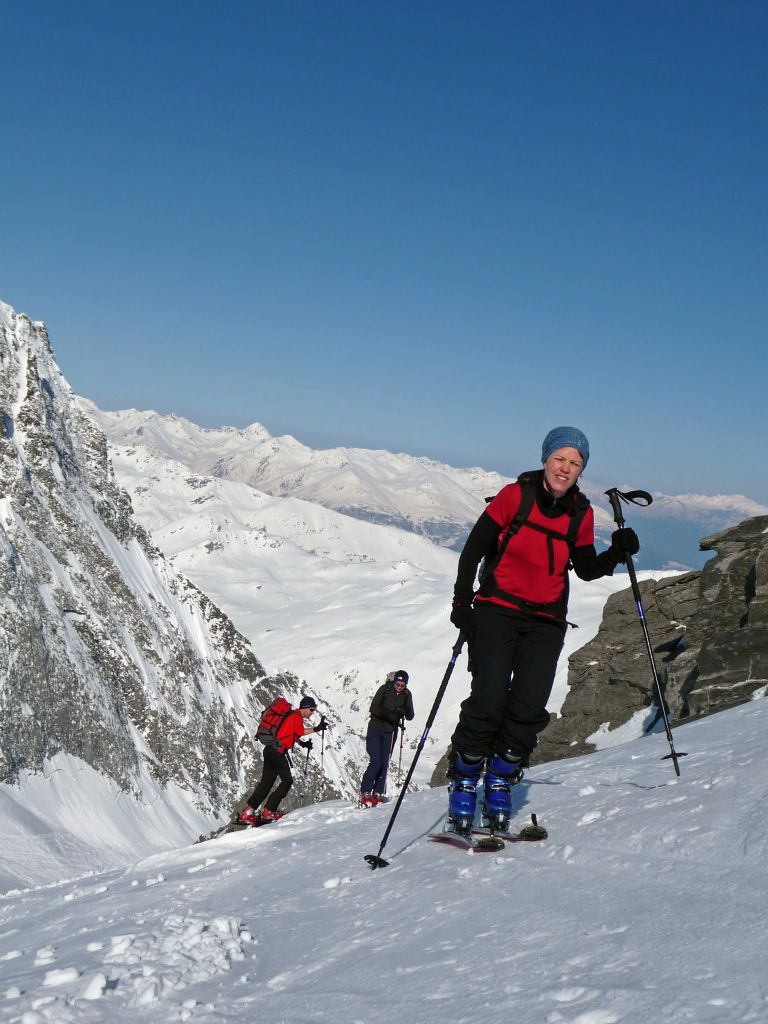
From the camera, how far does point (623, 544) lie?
7.90 meters

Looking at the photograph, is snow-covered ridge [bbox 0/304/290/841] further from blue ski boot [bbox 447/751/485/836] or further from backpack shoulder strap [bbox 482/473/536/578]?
backpack shoulder strap [bbox 482/473/536/578]

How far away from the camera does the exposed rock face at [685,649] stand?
63.5 feet

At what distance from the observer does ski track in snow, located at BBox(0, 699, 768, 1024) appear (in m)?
4.09

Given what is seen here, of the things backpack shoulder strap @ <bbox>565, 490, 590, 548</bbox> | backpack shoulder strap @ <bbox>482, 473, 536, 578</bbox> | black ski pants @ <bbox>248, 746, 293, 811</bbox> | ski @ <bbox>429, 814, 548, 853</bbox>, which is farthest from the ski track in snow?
black ski pants @ <bbox>248, 746, 293, 811</bbox>

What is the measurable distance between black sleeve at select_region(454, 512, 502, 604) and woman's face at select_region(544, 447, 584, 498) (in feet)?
2.10

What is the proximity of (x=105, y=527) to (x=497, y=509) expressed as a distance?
137 meters

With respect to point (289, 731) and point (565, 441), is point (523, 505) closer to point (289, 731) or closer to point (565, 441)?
point (565, 441)

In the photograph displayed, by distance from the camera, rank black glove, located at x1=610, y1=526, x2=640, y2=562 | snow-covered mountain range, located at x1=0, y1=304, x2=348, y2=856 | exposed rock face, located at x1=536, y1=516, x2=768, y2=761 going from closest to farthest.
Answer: black glove, located at x1=610, y1=526, x2=640, y2=562 → exposed rock face, located at x1=536, y1=516, x2=768, y2=761 → snow-covered mountain range, located at x1=0, y1=304, x2=348, y2=856

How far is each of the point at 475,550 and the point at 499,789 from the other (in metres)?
2.32

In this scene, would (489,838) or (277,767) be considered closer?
Result: (489,838)

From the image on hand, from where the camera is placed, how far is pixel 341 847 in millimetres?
9734

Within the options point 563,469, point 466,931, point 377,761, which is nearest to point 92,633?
point 377,761

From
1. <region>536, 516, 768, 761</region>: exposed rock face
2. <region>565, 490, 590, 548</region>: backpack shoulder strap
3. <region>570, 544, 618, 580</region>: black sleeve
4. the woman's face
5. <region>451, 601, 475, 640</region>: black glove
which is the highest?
the woman's face

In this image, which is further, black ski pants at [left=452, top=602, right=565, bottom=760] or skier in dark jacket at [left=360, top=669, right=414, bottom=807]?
skier in dark jacket at [left=360, top=669, right=414, bottom=807]
